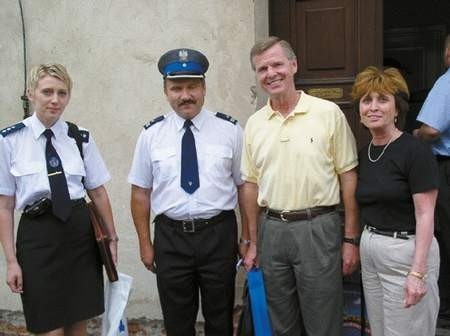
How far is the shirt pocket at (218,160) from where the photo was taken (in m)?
3.02

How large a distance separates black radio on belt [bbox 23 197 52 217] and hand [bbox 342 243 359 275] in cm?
151

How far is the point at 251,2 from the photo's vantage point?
12.4ft

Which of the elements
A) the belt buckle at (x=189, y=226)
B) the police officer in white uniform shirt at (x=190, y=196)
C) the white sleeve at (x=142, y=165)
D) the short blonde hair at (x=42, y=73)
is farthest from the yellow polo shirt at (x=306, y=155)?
the short blonde hair at (x=42, y=73)

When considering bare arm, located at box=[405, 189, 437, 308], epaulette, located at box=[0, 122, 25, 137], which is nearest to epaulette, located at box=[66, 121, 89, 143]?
epaulette, located at box=[0, 122, 25, 137]

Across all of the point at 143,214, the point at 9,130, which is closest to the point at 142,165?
the point at 143,214

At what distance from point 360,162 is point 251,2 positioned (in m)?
1.61

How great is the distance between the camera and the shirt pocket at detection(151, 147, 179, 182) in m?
3.01

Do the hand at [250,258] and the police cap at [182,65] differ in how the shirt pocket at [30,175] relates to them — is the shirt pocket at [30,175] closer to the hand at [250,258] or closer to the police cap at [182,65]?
the police cap at [182,65]

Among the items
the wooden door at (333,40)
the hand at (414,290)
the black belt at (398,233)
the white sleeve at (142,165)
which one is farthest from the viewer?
the wooden door at (333,40)

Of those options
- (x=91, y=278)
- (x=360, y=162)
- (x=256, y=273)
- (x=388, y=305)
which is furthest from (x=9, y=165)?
(x=388, y=305)

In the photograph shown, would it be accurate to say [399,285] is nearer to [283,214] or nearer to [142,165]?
[283,214]

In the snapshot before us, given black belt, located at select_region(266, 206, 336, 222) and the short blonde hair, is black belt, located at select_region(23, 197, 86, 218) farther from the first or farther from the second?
black belt, located at select_region(266, 206, 336, 222)

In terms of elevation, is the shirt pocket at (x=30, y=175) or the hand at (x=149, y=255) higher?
the shirt pocket at (x=30, y=175)

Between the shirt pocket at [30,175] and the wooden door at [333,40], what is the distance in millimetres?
1939
